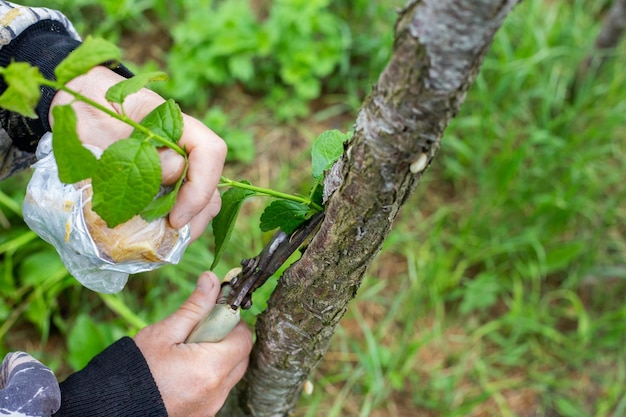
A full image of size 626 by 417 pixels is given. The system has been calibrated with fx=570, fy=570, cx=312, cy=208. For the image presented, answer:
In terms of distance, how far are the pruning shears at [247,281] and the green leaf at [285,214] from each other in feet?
0.06

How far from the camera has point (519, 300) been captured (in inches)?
72.1

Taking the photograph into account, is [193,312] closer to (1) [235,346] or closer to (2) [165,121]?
(1) [235,346]

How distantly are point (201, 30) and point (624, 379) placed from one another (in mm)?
1935

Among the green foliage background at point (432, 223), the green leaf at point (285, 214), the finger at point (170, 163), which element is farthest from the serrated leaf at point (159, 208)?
the green foliage background at point (432, 223)

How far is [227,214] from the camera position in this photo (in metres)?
0.79

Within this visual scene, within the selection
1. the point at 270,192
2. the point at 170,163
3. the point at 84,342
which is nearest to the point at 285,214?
the point at 270,192

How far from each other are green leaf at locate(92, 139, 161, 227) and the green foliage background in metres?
0.62

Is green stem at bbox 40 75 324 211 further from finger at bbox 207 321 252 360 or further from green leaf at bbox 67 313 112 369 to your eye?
green leaf at bbox 67 313 112 369

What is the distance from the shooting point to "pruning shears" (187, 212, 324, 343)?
842 mm

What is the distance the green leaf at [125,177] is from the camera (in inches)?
23.1

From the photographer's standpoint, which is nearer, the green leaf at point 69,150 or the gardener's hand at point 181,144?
the green leaf at point 69,150

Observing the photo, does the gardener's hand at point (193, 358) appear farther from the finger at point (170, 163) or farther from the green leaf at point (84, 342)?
the green leaf at point (84, 342)

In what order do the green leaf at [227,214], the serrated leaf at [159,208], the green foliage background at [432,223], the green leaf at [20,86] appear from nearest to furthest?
the green leaf at [20,86]
the serrated leaf at [159,208]
the green leaf at [227,214]
the green foliage background at [432,223]

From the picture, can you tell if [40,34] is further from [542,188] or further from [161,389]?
[542,188]
